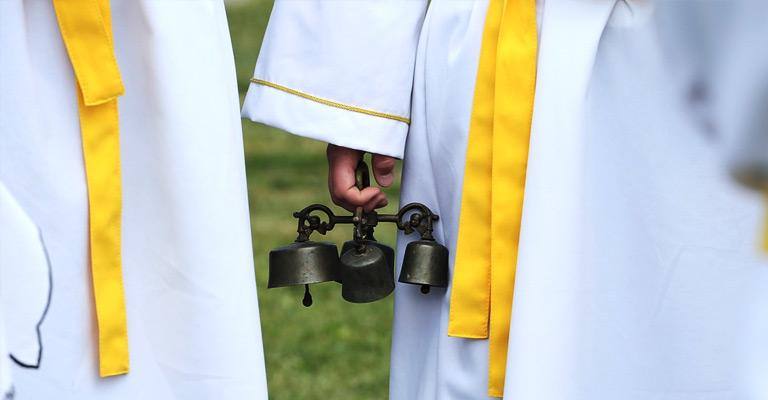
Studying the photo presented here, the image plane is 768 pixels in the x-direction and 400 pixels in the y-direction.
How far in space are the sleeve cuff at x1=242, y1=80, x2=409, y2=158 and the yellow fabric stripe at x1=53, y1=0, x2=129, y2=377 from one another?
1.22ft

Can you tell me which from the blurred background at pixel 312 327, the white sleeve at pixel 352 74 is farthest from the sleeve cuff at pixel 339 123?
the blurred background at pixel 312 327

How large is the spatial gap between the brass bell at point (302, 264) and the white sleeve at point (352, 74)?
0.63 feet

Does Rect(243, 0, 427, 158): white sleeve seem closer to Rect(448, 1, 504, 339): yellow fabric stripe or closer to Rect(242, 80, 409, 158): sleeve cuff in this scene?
Rect(242, 80, 409, 158): sleeve cuff

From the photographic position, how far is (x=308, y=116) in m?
2.37

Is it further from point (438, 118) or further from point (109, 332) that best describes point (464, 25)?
point (109, 332)

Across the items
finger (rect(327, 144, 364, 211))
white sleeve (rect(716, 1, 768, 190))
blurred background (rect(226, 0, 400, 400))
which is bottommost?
blurred background (rect(226, 0, 400, 400))

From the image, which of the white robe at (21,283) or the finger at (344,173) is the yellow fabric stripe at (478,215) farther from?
the white robe at (21,283)

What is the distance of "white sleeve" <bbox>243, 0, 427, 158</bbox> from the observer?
2355mm

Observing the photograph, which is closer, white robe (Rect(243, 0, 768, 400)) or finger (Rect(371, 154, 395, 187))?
white robe (Rect(243, 0, 768, 400))

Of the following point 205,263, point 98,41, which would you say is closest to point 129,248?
point 205,263

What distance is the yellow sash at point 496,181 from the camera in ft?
6.93

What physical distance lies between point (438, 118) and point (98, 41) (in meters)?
0.58

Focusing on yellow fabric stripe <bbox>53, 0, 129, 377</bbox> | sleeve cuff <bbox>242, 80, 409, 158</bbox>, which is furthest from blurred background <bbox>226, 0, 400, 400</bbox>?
yellow fabric stripe <bbox>53, 0, 129, 377</bbox>

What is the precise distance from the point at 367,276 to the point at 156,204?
418 mm
